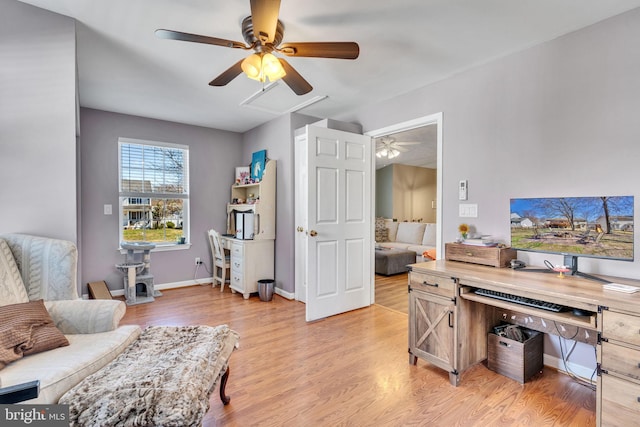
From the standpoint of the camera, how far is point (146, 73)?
293cm

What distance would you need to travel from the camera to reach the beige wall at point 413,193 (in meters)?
8.05

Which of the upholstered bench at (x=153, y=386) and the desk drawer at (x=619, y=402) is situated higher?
the upholstered bench at (x=153, y=386)

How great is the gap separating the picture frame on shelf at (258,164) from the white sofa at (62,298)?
9.08 feet

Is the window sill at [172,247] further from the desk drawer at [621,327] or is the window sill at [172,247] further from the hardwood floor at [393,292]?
the desk drawer at [621,327]

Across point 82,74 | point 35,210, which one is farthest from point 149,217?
point 35,210

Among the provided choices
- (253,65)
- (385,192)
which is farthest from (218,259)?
(385,192)

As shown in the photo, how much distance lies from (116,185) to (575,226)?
4.97 meters

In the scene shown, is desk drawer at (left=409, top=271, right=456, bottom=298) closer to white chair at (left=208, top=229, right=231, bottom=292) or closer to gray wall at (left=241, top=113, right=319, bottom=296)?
gray wall at (left=241, top=113, right=319, bottom=296)

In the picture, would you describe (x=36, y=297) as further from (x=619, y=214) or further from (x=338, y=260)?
(x=619, y=214)

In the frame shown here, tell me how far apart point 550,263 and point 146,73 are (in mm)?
3791

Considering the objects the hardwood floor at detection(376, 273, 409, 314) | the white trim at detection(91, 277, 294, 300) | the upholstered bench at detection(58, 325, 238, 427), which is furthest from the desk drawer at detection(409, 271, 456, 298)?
the white trim at detection(91, 277, 294, 300)

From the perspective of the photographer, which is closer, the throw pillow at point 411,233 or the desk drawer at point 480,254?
the desk drawer at point 480,254

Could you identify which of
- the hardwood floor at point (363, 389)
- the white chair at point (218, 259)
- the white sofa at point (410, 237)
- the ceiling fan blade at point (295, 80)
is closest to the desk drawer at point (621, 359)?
the hardwood floor at point (363, 389)

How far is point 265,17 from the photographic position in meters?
1.61
